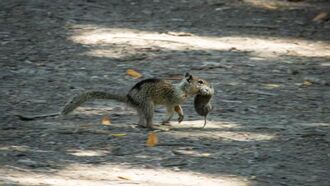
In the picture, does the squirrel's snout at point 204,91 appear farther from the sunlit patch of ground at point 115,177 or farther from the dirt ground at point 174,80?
the sunlit patch of ground at point 115,177

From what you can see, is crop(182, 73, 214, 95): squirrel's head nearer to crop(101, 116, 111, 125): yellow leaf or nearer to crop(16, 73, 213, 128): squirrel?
crop(16, 73, 213, 128): squirrel

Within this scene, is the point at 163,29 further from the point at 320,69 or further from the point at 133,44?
the point at 320,69

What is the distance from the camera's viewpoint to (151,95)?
25.2 ft

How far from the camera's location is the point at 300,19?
13.0 metres

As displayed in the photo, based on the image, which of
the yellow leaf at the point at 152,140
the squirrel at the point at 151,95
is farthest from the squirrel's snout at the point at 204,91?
the yellow leaf at the point at 152,140

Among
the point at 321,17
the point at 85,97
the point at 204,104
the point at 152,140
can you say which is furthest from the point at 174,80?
the point at 321,17

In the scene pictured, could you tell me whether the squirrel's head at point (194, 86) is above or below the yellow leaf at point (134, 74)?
above

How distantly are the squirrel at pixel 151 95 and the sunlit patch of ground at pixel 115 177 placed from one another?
1.04 metres

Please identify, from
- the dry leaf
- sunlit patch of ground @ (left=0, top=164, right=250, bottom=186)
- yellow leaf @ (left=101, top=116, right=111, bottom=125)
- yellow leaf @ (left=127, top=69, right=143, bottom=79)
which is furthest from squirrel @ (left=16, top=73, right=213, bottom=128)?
the dry leaf

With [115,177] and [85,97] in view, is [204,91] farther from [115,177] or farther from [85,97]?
[115,177]

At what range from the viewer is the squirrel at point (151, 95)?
7699 millimetres

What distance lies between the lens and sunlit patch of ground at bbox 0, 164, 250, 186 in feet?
20.6

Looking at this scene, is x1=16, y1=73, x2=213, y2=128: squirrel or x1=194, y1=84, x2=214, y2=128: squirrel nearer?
x1=16, y1=73, x2=213, y2=128: squirrel

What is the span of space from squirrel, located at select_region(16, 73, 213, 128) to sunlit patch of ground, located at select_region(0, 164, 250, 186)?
1.04 metres
